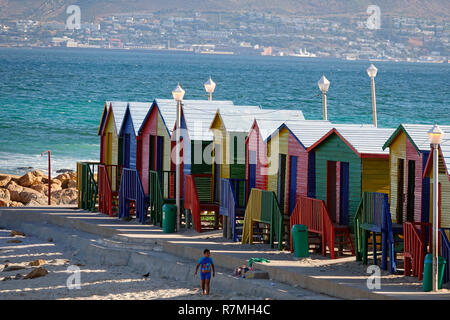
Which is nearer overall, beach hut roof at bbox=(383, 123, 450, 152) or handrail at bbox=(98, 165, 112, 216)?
beach hut roof at bbox=(383, 123, 450, 152)

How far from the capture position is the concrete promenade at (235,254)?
741 inches

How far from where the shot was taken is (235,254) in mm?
22922

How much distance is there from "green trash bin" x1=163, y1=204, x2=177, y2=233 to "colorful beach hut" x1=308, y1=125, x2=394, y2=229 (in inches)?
171

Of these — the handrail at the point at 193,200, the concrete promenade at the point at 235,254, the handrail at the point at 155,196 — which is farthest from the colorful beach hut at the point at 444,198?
the handrail at the point at 155,196

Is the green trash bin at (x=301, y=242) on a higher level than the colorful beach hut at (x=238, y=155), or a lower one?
lower

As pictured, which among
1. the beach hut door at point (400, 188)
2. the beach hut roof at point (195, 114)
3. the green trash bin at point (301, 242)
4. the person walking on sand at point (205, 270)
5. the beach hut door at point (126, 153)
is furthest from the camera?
the beach hut door at point (126, 153)

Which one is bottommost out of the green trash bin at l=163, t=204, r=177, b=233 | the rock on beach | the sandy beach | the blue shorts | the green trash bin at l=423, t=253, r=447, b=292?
the sandy beach

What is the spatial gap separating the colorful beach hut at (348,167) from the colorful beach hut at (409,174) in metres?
0.72

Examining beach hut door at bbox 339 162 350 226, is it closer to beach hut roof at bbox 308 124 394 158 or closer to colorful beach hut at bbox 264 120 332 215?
beach hut roof at bbox 308 124 394 158

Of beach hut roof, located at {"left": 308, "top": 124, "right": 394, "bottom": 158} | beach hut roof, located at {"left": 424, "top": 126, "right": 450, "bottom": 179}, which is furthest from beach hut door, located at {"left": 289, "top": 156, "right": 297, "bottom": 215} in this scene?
beach hut roof, located at {"left": 424, "top": 126, "right": 450, "bottom": 179}

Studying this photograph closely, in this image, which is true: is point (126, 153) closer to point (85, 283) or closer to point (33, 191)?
point (33, 191)

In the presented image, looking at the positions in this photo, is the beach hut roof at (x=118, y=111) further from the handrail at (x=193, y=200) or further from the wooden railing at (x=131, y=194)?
the handrail at (x=193, y=200)

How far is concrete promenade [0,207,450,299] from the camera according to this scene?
61.7 feet

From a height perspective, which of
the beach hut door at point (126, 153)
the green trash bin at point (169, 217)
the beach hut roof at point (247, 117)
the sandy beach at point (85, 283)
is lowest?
the sandy beach at point (85, 283)
